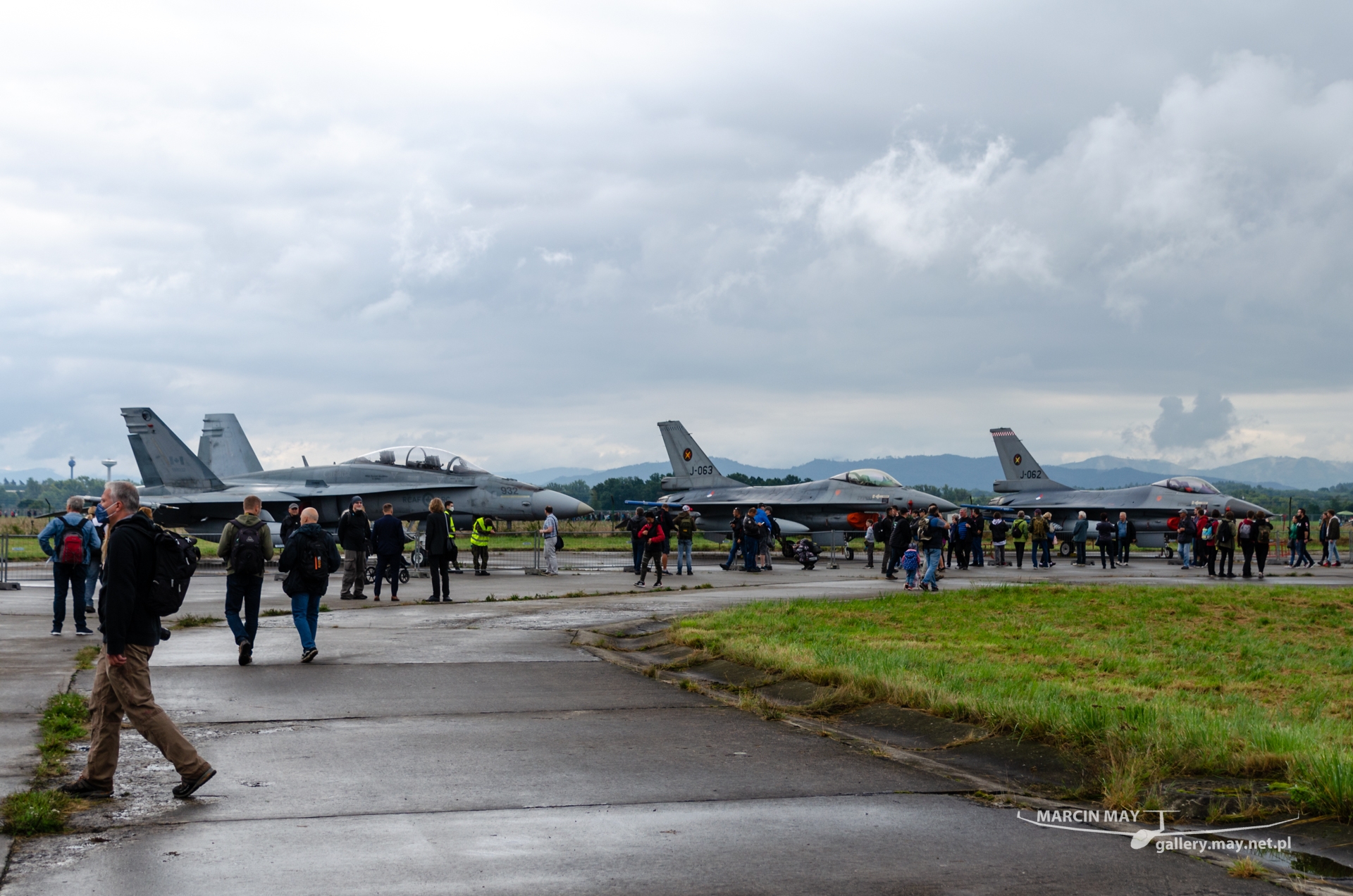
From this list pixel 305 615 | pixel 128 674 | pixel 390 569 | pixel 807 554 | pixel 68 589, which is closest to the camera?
pixel 128 674

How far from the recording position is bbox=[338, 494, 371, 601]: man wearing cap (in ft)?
57.6

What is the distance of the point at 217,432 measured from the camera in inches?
1570

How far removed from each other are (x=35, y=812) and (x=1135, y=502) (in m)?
36.8

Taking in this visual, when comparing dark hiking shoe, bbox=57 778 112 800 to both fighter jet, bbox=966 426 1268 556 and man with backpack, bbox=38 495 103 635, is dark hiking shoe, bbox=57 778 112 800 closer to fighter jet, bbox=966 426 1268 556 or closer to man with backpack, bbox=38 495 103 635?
man with backpack, bbox=38 495 103 635

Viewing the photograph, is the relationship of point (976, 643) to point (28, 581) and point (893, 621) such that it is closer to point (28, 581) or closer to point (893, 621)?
point (893, 621)

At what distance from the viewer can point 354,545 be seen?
17.9 meters

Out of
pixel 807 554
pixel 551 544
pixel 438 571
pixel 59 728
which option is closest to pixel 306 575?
pixel 59 728

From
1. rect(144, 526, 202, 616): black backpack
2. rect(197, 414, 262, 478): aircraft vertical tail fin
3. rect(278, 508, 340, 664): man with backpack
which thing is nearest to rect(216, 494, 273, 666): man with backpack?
rect(278, 508, 340, 664): man with backpack

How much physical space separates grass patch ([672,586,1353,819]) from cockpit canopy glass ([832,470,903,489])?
15995mm

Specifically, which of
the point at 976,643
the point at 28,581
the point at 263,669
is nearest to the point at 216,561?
the point at 28,581

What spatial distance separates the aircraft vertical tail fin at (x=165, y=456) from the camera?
33.2 metres

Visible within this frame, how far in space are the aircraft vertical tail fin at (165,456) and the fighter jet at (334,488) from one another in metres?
0.02

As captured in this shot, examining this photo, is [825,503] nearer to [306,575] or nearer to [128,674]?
[306,575]

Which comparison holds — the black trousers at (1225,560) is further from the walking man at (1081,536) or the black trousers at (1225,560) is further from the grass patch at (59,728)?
the grass patch at (59,728)
